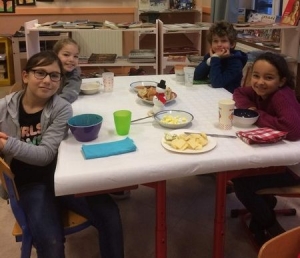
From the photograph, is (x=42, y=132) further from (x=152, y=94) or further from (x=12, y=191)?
(x=152, y=94)

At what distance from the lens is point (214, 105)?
1.79 metres

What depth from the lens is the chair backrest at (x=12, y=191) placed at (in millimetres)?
1220

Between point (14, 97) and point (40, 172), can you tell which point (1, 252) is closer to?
point (40, 172)

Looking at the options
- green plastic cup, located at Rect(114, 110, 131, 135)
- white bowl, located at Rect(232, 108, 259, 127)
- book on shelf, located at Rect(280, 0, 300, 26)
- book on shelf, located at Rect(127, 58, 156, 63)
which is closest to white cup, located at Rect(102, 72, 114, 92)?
green plastic cup, located at Rect(114, 110, 131, 135)

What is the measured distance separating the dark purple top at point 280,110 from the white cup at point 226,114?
0.44ft

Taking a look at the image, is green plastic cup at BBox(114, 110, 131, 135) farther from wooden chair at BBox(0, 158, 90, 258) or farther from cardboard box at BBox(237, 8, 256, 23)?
cardboard box at BBox(237, 8, 256, 23)

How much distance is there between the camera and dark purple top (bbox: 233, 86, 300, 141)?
4.51 feet

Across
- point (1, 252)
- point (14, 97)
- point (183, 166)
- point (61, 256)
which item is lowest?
point (1, 252)

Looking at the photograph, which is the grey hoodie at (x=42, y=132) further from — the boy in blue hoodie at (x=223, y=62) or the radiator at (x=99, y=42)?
the radiator at (x=99, y=42)

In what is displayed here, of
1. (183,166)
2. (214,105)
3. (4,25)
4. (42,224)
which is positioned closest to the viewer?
(183,166)

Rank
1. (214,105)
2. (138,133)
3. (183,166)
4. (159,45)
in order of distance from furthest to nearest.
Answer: (159,45)
(214,105)
(138,133)
(183,166)

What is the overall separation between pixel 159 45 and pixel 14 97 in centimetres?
215

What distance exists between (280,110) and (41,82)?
965 mm

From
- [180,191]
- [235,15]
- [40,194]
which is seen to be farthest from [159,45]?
[40,194]
